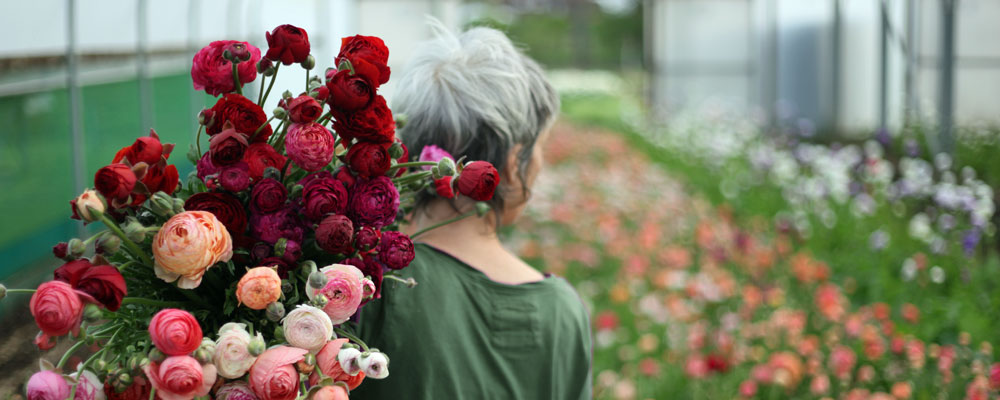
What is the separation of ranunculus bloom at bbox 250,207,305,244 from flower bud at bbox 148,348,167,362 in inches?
6.6

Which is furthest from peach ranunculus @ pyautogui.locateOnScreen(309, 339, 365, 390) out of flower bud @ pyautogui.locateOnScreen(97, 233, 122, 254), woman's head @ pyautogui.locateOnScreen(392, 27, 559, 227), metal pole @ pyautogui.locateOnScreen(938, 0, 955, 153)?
metal pole @ pyautogui.locateOnScreen(938, 0, 955, 153)

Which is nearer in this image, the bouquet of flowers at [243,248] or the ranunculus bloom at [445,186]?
the bouquet of flowers at [243,248]

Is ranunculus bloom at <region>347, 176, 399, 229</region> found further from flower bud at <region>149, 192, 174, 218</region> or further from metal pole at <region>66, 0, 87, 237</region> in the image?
metal pole at <region>66, 0, 87, 237</region>

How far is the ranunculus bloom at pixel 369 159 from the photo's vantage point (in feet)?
2.77

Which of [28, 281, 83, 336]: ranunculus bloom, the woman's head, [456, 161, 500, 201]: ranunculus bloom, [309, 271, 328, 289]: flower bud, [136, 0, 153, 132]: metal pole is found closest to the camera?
[28, 281, 83, 336]: ranunculus bloom

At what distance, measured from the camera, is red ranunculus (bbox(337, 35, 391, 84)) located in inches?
33.4

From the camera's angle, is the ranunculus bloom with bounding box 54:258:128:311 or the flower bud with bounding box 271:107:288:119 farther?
the flower bud with bounding box 271:107:288:119

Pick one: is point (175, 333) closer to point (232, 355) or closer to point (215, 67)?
point (232, 355)

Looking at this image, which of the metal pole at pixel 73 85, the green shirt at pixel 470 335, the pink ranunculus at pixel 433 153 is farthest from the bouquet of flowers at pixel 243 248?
the metal pole at pixel 73 85

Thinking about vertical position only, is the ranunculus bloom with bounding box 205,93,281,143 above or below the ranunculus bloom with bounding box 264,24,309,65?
below

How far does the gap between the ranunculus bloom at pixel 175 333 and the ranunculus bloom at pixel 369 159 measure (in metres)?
0.24

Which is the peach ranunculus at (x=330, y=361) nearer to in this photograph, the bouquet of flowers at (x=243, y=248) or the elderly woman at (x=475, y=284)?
the bouquet of flowers at (x=243, y=248)

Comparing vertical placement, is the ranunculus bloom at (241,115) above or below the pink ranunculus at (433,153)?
above

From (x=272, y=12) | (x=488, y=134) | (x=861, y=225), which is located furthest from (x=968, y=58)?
(x=488, y=134)
